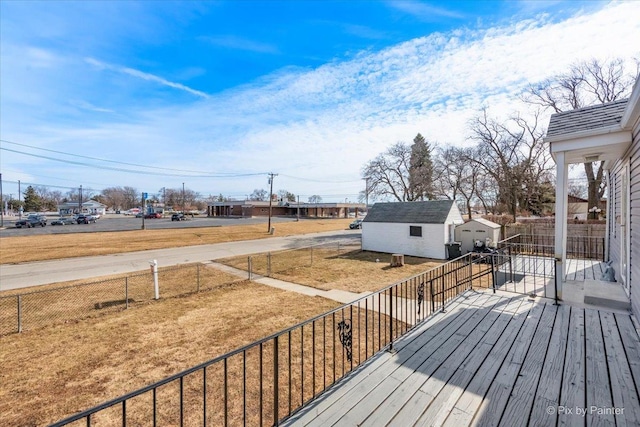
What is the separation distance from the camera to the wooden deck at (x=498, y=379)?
2.59 meters

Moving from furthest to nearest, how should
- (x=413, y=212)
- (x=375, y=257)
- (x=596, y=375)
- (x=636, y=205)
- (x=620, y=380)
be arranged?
1. (x=413, y=212)
2. (x=375, y=257)
3. (x=636, y=205)
4. (x=596, y=375)
5. (x=620, y=380)

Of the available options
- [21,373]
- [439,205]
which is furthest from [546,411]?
[439,205]

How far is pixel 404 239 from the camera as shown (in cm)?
1645

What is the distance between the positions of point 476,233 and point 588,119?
9804 mm

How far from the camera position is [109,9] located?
700 centimetres

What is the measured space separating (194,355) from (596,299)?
26.0 ft

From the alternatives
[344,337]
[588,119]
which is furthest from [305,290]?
[588,119]

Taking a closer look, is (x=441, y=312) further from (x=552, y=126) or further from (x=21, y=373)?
(x=21, y=373)

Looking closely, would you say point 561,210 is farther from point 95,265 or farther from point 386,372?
point 95,265

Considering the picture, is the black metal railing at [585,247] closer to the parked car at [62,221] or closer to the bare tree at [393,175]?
the bare tree at [393,175]

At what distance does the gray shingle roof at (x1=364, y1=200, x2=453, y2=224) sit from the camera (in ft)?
50.6

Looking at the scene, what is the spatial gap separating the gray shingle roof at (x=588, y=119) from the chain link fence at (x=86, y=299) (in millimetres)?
10619

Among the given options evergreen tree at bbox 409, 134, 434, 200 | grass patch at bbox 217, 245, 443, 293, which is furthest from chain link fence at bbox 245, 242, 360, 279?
evergreen tree at bbox 409, 134, 434, 200

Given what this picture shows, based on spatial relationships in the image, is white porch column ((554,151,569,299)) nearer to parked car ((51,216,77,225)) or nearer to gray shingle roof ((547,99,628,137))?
gray shingle roof ((547,99,628,137))
